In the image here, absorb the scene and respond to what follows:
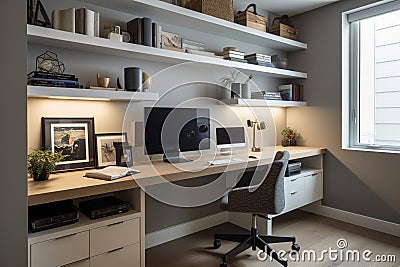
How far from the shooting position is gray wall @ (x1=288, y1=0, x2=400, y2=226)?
299 centimetres

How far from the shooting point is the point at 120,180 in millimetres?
1850

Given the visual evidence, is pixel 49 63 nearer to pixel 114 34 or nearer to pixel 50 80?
pixel 50 80

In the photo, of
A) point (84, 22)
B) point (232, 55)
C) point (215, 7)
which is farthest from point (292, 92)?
point (84, 22)

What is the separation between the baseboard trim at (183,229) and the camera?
266 centimetres

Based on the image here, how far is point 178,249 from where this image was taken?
258cm

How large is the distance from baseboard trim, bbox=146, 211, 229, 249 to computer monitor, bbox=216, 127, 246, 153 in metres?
0.75

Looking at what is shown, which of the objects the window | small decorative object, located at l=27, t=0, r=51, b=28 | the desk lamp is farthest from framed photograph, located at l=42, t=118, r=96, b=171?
the window

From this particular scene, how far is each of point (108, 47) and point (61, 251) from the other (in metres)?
1.37

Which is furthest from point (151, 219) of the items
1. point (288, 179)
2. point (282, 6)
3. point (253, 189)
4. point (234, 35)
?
point (282, 6)

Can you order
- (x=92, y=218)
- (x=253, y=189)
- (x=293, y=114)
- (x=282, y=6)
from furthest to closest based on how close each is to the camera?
1. (x=293, y=114)
2. (x=282, y=6)
3. (x=253, y=189)
4. (x=92, y=218)

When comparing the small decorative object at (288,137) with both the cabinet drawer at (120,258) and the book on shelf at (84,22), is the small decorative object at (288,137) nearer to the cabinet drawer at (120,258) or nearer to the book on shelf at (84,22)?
the cabinet drawer at (120,258)

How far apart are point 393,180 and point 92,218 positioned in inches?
111

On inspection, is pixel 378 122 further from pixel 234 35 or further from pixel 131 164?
pixel 131 164

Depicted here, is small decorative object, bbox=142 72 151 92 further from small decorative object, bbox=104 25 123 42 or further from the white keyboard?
the white keyboard
